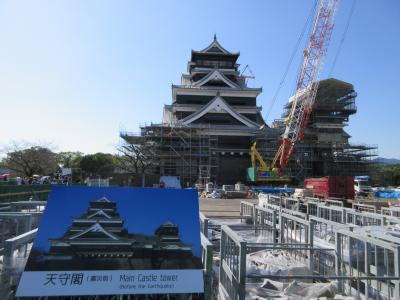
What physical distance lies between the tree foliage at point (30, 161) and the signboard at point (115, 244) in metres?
47.8

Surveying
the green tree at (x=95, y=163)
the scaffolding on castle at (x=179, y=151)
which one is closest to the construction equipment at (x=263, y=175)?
the scaffolding on castle at (x=179, y=151)

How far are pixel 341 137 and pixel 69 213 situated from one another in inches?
2430

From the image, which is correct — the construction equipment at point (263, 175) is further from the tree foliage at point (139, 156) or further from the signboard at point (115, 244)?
the signboard at point (115, 244)

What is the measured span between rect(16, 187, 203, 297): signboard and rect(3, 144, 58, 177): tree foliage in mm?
47811

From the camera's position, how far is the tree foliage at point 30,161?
157ft

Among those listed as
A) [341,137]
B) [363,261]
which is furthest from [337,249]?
[341,137]

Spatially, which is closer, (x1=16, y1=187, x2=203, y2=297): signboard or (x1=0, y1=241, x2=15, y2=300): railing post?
(x1=16, y1=187, x2=203, y2=297): signboard

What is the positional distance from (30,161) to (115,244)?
4902 centimetres

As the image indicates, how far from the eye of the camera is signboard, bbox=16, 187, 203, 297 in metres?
3.59

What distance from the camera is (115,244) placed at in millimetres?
3891

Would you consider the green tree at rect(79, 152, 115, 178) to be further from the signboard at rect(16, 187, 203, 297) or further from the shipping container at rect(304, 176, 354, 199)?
the signboard at rect(16, 187, 203, 297)

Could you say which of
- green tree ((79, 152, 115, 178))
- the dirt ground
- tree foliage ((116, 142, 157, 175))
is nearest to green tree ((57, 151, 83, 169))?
green tree ((79, 152, 115, 178))

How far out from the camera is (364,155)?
62250 mm

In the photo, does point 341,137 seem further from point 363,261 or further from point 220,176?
point 363,261
